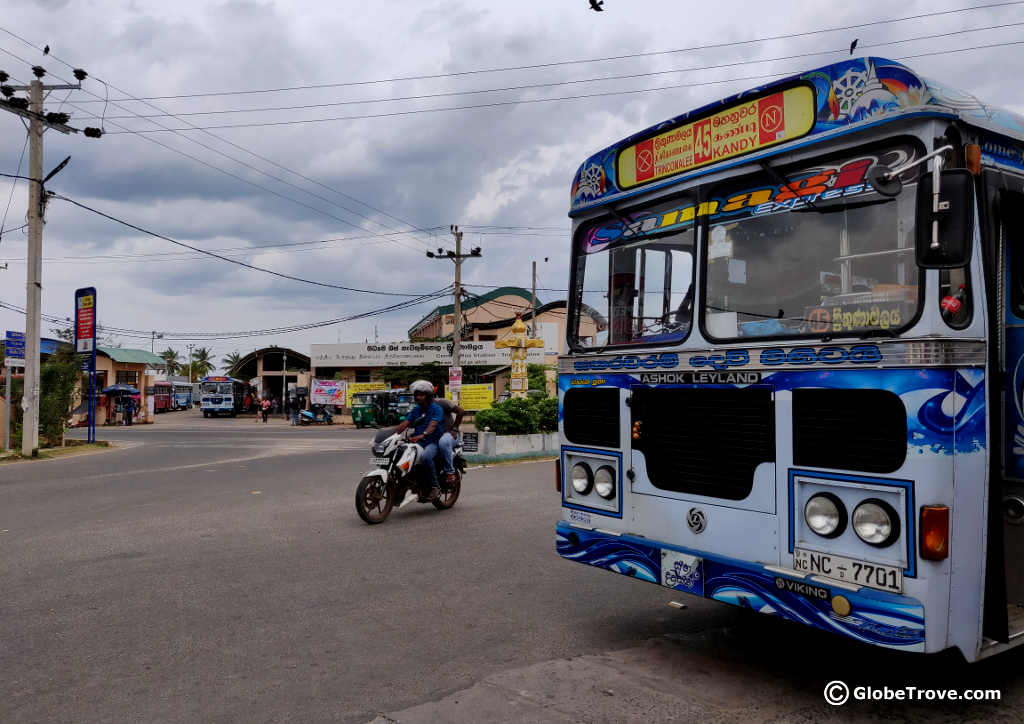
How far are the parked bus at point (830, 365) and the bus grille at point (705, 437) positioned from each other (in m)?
0.01

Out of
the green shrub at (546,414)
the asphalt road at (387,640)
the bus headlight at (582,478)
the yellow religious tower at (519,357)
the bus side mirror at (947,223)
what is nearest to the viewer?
the bus side mirror at (947,223)

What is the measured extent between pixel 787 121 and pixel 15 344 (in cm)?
2397

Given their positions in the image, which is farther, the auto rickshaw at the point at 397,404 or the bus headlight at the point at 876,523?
the auto rickshaw at the point at 397,404

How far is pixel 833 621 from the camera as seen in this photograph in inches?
145

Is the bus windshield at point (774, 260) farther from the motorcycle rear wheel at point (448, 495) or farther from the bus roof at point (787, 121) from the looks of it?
the motorcycle rear wheel at point (448, 495)

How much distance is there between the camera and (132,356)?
52062 millimetres

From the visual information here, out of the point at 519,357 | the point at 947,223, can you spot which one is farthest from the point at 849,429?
the point at 519,357

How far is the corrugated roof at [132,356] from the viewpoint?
162 feet

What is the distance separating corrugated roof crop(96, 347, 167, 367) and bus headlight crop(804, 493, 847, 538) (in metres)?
50.5

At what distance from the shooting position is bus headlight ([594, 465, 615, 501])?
502 cm

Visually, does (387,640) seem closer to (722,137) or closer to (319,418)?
(722,137)

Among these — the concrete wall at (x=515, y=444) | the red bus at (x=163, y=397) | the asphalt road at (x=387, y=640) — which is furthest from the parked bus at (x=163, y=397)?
the asphalt road at (x=387, y=640)

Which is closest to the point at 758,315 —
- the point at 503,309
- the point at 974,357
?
the point at 974,357

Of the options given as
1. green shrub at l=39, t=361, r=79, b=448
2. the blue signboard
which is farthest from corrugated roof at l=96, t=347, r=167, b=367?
the blue signboard
